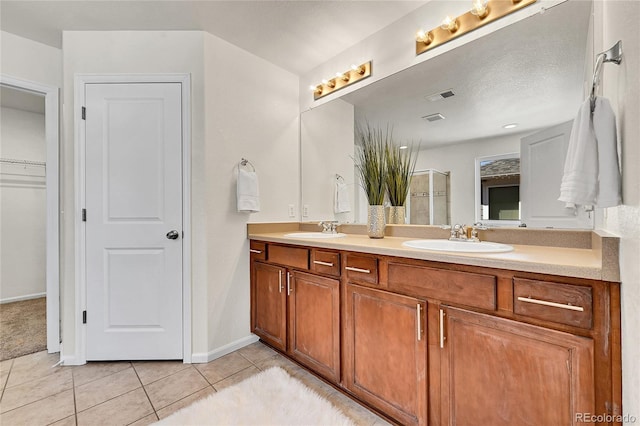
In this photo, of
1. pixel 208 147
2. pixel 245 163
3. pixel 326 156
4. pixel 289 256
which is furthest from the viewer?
pixel 326 156

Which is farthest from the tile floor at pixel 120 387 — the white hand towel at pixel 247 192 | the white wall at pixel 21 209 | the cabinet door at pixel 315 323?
the white wall at pixel 21 209

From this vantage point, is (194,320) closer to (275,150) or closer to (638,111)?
(275,150)

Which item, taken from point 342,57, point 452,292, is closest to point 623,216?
point 452,292

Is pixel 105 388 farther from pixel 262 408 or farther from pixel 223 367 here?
pixel 262 408

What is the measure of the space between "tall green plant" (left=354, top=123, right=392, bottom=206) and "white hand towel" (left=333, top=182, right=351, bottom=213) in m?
0.24

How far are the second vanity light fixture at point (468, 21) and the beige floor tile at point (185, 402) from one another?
A: 242 centimetres

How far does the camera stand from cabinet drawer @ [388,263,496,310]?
1094 millimetres

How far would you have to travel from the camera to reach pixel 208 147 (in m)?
2.12

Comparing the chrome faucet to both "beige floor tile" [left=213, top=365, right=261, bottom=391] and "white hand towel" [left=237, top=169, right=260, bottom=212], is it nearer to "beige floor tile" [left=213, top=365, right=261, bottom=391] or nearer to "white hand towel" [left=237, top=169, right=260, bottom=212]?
"white hand towel" [left=237, top=169, right=260, bottom=212]

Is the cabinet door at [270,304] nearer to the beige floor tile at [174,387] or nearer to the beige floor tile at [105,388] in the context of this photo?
the beige floor tile at [174,387]

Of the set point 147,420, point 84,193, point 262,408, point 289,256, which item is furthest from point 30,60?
point 262,408

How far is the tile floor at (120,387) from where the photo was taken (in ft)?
4.96

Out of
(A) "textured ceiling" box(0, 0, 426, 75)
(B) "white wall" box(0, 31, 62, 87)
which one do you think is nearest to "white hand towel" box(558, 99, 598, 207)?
(A) "textured ceiling" box(0, 0, 426, 75)

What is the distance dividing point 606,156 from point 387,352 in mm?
1119
